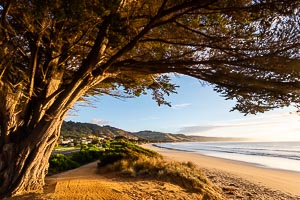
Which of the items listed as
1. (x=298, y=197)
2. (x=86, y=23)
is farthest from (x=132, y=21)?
(x=298, y=197)

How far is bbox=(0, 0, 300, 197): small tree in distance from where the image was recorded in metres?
6.26

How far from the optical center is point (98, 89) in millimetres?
11219

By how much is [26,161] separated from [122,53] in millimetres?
2867

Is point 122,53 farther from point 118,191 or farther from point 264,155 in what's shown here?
point 264,155

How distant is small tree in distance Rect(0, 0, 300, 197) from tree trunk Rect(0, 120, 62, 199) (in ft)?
0.06

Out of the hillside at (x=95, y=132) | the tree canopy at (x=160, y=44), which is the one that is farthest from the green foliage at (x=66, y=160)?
the hillside at (x=95, y=132)

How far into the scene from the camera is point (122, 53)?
22.8 ft

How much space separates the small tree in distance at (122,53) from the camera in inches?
247

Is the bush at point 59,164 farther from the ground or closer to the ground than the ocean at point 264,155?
closer to the ground

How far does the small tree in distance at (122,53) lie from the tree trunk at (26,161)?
0.06 ft

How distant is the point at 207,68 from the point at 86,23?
120 inches

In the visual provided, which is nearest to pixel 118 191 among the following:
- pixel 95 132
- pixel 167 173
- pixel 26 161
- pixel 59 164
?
pixel 26 161

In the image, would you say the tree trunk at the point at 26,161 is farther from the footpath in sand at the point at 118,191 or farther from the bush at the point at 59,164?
the bush at the point at 59,164

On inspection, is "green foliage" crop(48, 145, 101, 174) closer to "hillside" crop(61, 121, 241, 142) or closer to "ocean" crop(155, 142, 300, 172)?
"ocean" crop(155, 142, 300, 172)
